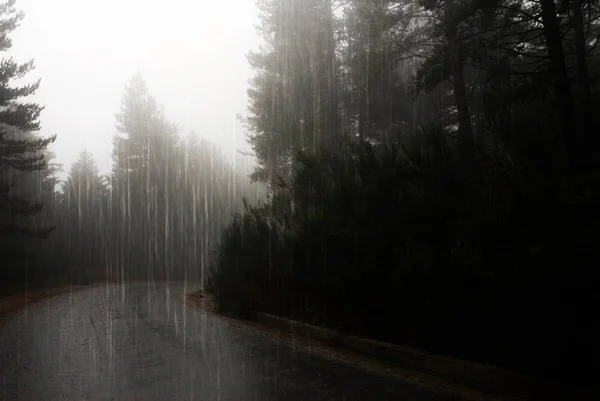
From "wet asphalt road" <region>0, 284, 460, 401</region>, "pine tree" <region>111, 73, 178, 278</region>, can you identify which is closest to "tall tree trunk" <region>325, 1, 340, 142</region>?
"wet asphalt road" <region>0, 284, 460, 401</region>

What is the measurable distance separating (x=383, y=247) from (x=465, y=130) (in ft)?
32.9

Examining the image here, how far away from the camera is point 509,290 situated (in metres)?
6.79

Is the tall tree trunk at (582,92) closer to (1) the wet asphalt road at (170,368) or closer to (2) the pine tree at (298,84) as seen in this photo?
(1) the wet asphalt road at (170,368)

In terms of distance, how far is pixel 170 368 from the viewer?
26.6 feet

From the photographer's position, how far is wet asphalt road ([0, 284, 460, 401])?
6645mm

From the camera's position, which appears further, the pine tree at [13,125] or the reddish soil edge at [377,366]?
the pine tree at [13,125]

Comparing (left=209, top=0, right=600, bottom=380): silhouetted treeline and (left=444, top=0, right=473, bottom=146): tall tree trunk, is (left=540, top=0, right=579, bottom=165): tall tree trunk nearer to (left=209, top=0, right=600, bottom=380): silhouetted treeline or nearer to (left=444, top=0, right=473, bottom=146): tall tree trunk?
(left=209, top=0, right=600, bottom=380): silhouetted treeline

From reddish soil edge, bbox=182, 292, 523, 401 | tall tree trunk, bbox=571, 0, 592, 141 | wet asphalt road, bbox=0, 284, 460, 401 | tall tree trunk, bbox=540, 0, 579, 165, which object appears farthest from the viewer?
tall tree trunk, bbox=571, 0, 592, 141

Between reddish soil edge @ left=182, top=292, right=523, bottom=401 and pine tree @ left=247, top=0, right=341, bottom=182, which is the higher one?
pine tree @ left=247, top=0, right=341, bottom=182

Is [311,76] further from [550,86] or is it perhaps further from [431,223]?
[431,223]

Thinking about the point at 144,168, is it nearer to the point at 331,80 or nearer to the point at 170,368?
the point at 331,80

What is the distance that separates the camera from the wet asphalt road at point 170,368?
6.64 meters

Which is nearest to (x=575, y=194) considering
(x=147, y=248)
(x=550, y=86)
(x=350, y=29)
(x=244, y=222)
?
(x=550, y=86)

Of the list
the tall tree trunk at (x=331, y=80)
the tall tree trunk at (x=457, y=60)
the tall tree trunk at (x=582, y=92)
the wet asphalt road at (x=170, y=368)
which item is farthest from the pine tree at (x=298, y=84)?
the wet asphalt road at (x=170, y=368)
